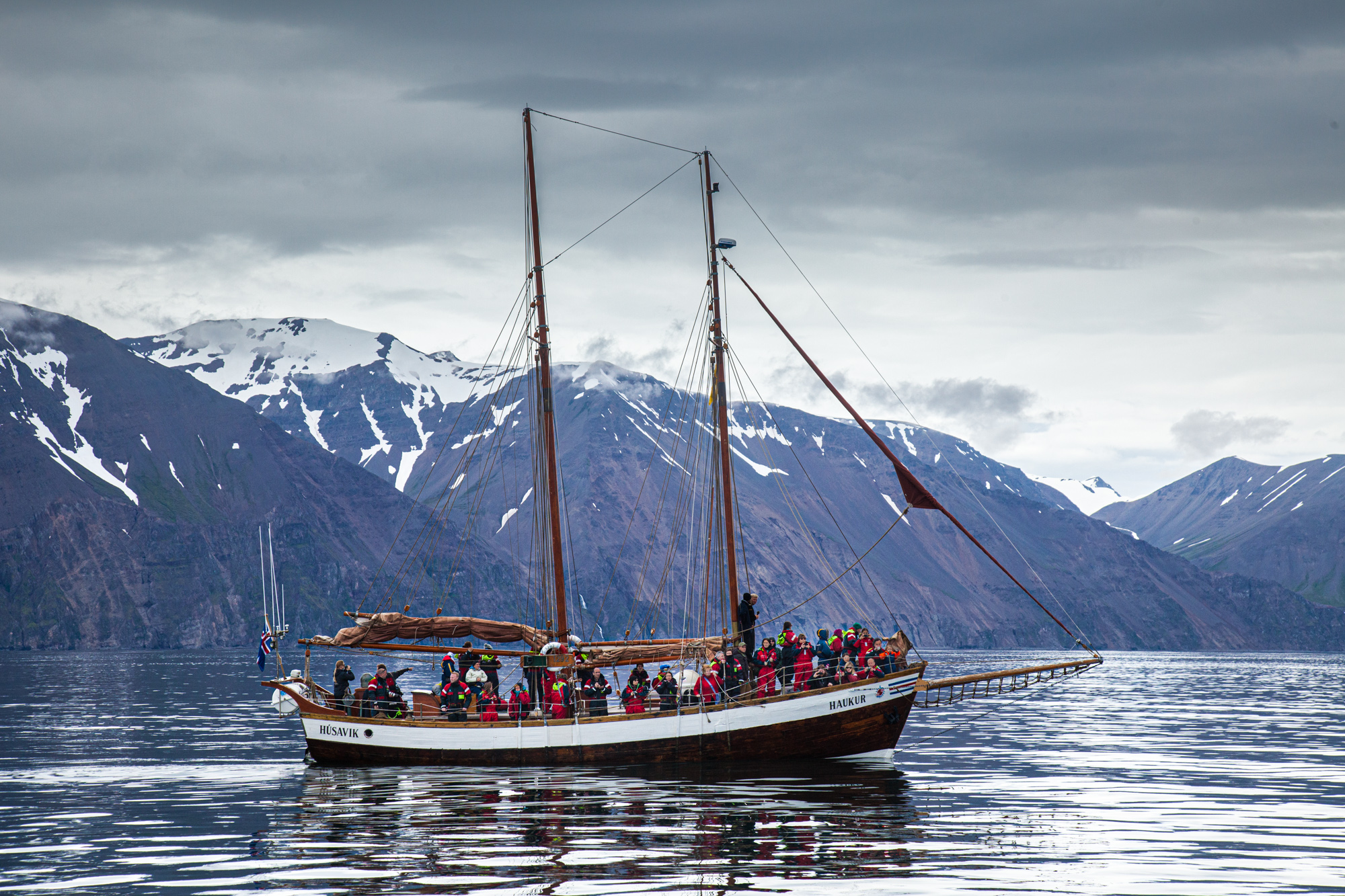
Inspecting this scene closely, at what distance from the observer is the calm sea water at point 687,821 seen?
25.1 metres

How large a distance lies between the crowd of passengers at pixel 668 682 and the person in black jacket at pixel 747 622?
6 centimetres

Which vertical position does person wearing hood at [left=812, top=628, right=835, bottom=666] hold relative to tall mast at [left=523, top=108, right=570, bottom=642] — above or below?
below

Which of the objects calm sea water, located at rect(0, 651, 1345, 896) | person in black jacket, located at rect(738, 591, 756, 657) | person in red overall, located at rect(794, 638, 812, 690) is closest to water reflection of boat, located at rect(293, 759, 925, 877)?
calm sea water, located at rect(0, 651, 1345, 896)

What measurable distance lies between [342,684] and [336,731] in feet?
5.63

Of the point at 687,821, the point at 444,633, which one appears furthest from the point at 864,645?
the point at 444,633

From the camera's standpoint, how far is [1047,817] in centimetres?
3469

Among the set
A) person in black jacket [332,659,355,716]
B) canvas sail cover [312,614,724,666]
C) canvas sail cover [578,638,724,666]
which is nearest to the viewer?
person in black jacket [332,659,355,716]

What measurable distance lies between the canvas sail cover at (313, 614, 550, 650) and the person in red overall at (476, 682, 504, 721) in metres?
3.29

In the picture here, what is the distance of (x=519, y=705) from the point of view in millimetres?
45719

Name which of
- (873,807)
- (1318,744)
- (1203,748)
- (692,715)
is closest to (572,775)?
(692,715)

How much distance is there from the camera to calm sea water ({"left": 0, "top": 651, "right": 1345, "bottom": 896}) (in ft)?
82.4

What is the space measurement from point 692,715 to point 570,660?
18.4 ft

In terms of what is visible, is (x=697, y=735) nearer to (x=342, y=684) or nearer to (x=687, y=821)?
(x=687, y=821)

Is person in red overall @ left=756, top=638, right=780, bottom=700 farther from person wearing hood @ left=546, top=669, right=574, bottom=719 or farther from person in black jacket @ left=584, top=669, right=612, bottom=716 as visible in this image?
person wearing hood @ left=546, top=669, right=574, bottom=719
